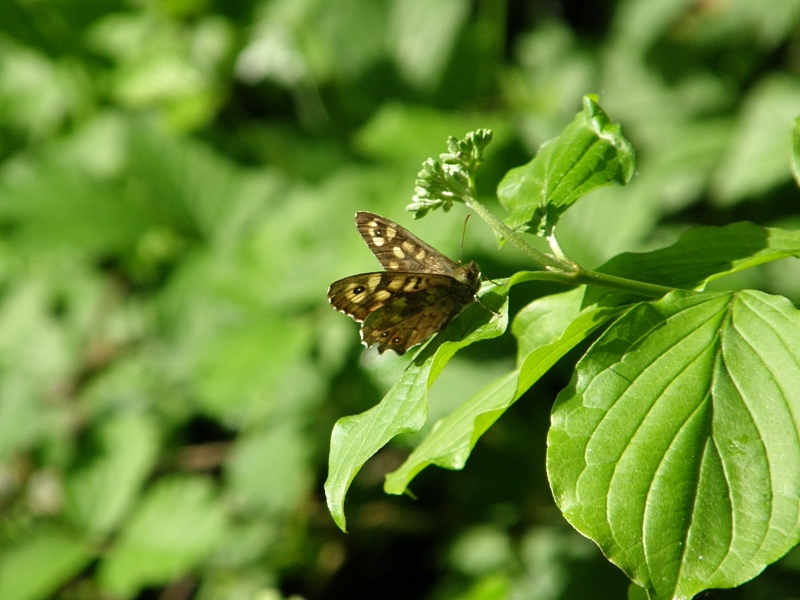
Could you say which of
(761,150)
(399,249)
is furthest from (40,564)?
(761,150)

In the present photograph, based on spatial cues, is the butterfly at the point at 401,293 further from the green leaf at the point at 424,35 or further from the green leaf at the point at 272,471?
the green leaf at the point at 424,35

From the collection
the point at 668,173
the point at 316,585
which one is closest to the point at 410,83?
the point at 668,173

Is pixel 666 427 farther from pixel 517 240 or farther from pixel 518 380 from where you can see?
pixel 517 240

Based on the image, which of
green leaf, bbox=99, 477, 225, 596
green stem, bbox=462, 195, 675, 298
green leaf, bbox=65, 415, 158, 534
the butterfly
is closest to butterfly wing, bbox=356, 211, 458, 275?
the butterfly

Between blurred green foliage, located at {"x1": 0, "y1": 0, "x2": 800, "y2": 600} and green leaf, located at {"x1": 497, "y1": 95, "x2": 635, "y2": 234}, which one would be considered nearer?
green leaf, located at {"x1": 497, "y1": 95, "x2": 635, "y2": 234}

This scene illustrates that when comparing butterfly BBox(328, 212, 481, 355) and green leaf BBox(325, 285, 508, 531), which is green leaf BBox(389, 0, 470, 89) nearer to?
butterfly BBox(328, 212, 481, 355)
